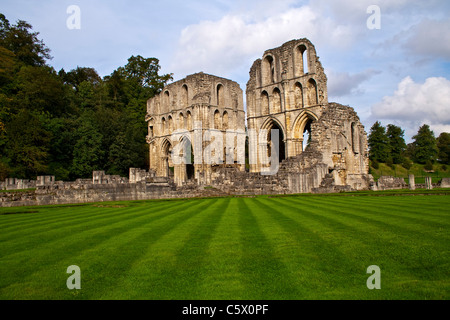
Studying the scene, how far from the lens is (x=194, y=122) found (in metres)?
39.1

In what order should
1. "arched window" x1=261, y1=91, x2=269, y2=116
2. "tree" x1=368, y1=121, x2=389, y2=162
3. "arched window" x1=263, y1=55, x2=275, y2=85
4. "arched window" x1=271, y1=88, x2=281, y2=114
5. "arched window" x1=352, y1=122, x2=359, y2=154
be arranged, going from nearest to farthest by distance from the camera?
"arched window" x1=352, y1=122, x2=359, y2=154 < "arched window" x1=271, y1=88, x2=281, y2=114 < "arched window" x1=263, y1=55, x2=275, y2=85 < "arched window" x1=261, y1=91, x2=269, y2=116 < "tree" x1=368, y1=121, x2=389, y2=162

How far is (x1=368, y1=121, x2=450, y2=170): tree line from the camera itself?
50.7m

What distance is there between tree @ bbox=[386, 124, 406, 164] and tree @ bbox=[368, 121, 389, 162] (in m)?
1.63

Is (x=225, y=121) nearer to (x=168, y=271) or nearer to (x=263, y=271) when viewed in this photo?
(x=168, y=271)

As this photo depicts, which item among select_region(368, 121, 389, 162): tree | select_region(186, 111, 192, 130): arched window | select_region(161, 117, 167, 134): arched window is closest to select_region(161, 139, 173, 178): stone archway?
select_region(161, 117, 167, 134): arched window

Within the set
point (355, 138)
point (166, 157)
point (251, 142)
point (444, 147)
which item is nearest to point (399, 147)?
point (444, 147)

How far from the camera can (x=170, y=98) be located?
43469 millimetres

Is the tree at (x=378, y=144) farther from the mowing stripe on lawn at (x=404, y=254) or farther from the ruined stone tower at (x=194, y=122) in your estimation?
the mowing stripe on lawn at (x=404, y=254)

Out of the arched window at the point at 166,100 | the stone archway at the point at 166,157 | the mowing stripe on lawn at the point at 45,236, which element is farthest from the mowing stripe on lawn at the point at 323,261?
the arched window at the point at 166,100

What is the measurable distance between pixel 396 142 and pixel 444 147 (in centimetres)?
984

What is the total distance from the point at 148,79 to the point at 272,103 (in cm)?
2724

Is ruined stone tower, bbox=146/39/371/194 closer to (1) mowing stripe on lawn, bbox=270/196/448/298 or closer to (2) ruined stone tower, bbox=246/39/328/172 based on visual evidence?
(2) ruined stone tower, bbox=246/39/328/172
